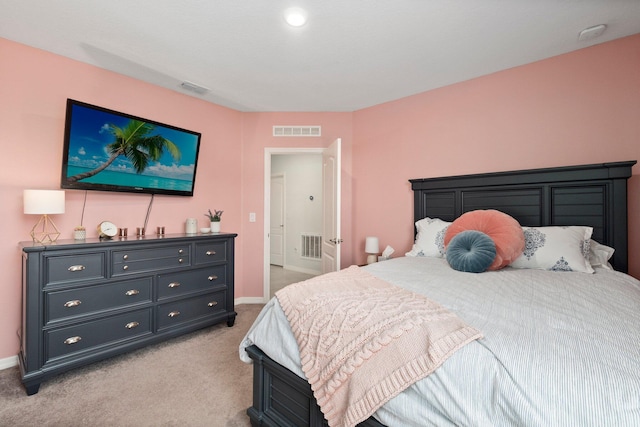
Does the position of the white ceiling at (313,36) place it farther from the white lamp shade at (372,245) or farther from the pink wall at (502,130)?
the white lamp shade at (372,245)

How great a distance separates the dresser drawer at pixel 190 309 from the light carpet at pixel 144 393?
9.8 inches

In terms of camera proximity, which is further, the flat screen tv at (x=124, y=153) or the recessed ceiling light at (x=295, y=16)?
the flat screen tv at (x=124, y=153)

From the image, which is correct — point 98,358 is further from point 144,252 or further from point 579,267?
point 579,267

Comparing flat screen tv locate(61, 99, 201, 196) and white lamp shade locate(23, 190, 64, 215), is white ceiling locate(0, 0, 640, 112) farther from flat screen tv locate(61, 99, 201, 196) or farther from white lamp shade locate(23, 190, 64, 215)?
white lamp shade locate(23, 190, 64, 215)

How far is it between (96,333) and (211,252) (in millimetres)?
1132

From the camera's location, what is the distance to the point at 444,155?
10.5 ft

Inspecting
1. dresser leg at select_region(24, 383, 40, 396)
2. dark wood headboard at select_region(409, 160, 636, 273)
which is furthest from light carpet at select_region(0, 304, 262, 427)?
dark wood headboard at select_region(409, 160, 636, 273)

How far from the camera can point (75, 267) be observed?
221 centimetres

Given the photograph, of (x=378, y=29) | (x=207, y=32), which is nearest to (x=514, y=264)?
(x=378, y=29)

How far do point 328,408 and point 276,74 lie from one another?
9.25 feet

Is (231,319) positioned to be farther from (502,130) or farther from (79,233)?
(502,130)

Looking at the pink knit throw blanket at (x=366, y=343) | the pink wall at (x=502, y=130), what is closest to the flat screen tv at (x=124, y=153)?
the pink wall at (x=502, y=130)

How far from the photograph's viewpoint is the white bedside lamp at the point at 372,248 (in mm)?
3498

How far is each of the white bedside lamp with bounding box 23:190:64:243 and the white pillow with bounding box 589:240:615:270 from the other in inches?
159
